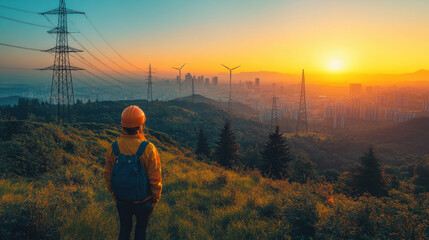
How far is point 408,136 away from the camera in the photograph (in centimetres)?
9856

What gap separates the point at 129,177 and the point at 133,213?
2.34 feet

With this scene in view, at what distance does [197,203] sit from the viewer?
6.51 metres

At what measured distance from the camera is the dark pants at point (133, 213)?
3.23m

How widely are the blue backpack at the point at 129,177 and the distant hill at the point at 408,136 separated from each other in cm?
11621

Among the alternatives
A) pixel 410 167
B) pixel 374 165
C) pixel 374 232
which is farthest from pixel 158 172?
pixel 410 167

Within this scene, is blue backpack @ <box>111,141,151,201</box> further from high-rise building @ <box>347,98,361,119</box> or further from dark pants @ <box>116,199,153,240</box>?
high-rise building @ <box>347,98,361,119</box>

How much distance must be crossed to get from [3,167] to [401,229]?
Answer: 42.8ft

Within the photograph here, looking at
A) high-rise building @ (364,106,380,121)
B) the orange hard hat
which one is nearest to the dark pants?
the orange hard hat

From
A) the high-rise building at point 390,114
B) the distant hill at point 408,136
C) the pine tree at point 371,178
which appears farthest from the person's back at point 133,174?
the high-rise building at point 390,114

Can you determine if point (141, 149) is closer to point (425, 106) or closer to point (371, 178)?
point (371, 178)

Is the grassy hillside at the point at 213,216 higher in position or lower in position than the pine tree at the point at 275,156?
higher

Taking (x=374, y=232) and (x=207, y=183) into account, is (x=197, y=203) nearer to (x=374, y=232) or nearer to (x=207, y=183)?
(x=207, y=183)

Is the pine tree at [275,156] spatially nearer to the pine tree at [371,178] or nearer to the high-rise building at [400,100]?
Result: the pine tree at [371,178]

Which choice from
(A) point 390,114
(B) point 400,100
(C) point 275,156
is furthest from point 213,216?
(B) point 400,100
